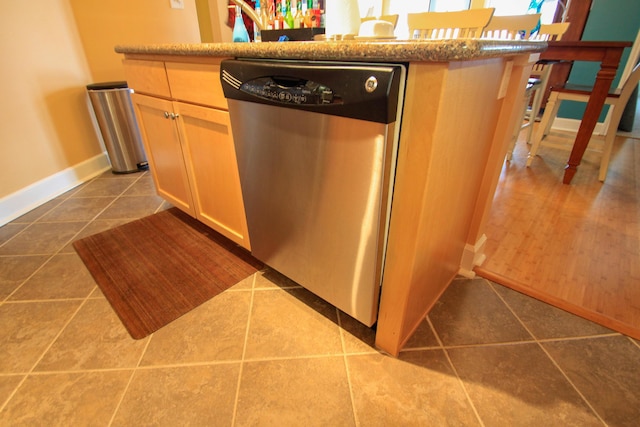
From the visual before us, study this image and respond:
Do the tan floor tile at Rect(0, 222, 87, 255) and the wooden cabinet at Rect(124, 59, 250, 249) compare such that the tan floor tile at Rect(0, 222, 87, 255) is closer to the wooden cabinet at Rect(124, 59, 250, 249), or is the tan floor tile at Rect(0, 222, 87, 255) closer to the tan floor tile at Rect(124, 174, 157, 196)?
the tan floor tile at Rect(124, 174, 157, 196)

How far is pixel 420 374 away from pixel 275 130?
880 millimetres

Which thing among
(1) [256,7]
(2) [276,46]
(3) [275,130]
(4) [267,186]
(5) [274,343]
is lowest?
(5) [274,343]

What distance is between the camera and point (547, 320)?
3.85 feet

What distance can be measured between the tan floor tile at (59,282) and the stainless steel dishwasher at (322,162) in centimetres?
82

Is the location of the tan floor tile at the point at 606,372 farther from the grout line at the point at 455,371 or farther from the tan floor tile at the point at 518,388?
the grout line at the point at 455,371

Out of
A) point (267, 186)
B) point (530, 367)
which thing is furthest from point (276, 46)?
point (530, 367)

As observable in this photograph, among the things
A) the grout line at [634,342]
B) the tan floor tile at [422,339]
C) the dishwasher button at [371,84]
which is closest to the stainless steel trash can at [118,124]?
the dishwasher button at [371,84]

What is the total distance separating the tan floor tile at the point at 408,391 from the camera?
86 cm

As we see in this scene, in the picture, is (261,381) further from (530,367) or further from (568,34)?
(568,34)

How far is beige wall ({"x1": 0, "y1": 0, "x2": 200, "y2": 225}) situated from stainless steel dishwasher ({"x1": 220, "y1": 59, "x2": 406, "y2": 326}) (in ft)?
5.53

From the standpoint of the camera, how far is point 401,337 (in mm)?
1020

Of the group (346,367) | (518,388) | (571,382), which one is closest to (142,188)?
(346,367)

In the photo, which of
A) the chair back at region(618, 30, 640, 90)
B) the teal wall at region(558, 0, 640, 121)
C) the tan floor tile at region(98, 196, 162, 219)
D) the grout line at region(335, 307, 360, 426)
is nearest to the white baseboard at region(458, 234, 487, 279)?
the grout line at region(335, 307, 360, 426)

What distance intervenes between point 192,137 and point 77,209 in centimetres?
118
